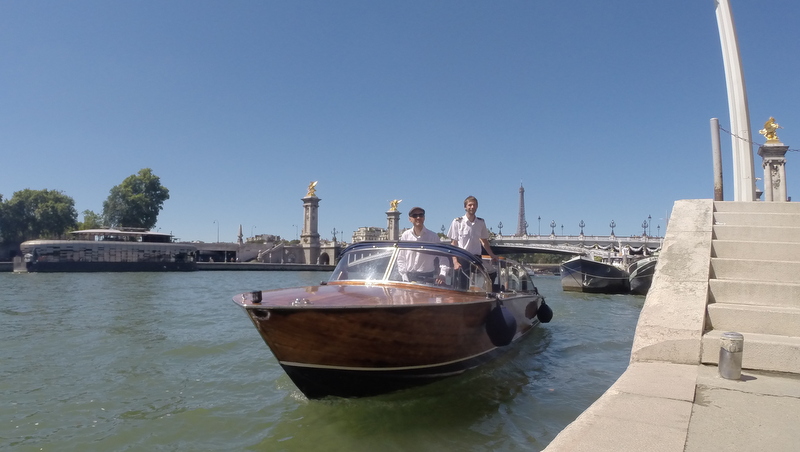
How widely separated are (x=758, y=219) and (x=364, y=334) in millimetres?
5809

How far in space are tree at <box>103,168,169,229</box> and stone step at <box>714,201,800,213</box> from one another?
3006 inches

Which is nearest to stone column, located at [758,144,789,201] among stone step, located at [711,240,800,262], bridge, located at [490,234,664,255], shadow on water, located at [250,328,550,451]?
stone step, located at [711,240,800,262]

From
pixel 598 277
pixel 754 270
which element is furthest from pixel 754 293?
pixel 598 277

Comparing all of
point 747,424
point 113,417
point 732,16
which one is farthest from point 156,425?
point 732,16

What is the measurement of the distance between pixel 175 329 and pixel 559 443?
1076cm

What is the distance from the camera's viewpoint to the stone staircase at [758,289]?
393cm

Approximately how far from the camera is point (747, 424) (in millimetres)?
2857

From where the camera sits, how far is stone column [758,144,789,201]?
16.1m

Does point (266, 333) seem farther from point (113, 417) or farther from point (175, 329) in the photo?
point (175, 329)

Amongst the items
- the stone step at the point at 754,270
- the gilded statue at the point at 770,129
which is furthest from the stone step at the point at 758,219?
the gilded statue at the point at 770,129

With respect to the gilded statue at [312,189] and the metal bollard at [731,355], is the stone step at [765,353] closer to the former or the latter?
Result: the metal bollard at [731,355]

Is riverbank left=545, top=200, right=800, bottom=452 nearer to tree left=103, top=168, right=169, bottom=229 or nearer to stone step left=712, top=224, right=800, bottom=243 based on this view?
stone step left=712, top=224, right=800, bottom=243

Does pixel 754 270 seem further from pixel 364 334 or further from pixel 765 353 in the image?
pixel 364 334

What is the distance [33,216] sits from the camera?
64938 millimetres
